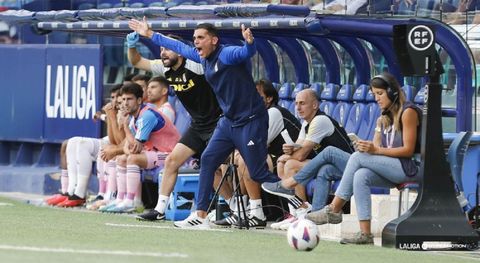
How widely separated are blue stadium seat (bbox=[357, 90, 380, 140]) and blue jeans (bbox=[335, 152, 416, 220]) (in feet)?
8.71

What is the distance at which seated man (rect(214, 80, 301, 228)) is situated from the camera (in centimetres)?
1576

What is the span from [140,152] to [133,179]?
326 millimetres

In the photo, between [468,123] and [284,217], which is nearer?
[468,123]

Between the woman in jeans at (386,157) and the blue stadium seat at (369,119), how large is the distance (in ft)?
8.55

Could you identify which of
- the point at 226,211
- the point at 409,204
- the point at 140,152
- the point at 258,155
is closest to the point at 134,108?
the point at 140,152

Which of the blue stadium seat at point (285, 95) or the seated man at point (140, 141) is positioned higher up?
the blue stadium seat at point (285, 95)

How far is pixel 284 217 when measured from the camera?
16.7m

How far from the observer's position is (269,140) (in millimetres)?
16422

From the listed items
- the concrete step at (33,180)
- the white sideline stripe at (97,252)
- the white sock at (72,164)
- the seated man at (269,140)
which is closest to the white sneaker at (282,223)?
the seated man at (269,140)

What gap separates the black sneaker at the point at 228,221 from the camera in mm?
15677

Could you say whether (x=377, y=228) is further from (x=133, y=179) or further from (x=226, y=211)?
(x=133, y=179)

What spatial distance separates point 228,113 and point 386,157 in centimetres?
203

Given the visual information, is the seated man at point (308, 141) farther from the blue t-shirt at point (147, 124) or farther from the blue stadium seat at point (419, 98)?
the blue t-shirt at point (147, 124)

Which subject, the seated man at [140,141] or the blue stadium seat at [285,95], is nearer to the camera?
the seated man at [140,141]
